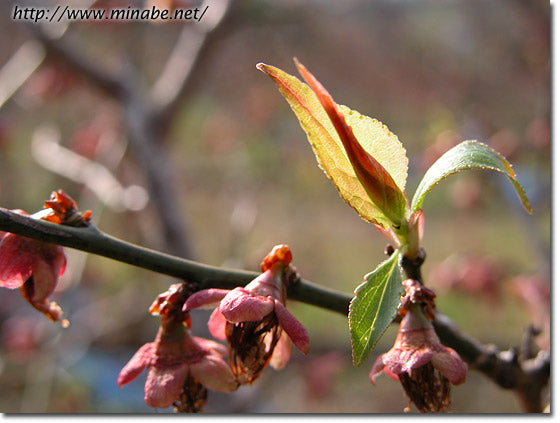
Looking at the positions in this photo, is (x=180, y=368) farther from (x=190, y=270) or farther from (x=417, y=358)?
(x=417, y=358)

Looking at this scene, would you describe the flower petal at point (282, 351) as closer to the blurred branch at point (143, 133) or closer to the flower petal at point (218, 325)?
the flower petal at point (218, 325)

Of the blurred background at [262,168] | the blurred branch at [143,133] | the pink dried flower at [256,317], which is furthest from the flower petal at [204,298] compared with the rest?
the blurred branch at [143,133]

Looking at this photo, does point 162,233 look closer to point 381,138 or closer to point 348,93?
point 381,138

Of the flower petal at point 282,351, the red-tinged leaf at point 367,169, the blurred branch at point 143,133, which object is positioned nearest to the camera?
the red-tinged leaf at point 367,169

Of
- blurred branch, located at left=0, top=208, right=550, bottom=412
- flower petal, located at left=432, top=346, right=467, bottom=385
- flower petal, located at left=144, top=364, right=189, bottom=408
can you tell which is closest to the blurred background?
blurred branch, located at left=0, top=208, right=550, bottom=412

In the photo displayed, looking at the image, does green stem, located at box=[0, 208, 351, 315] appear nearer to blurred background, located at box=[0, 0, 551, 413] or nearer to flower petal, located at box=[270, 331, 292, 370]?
flower petal, located at box=[270, 331, 292, 370]

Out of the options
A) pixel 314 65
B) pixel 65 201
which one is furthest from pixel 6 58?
pixel 65 201

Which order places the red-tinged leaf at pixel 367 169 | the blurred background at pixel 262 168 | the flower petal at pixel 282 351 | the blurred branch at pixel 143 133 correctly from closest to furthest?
the red-tinged leaf at pixel 367 169, the flower petal at pixel 282 351, the blurred branch at pixel 143 133, the blurred background at pixel 262 168
